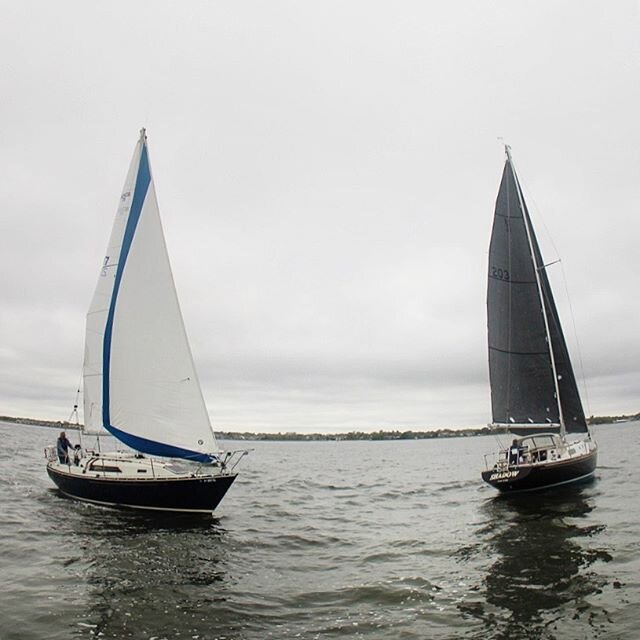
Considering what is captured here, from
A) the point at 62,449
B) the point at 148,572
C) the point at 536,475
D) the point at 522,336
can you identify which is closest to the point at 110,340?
the point at 62,449

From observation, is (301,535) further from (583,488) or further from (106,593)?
(583,488)

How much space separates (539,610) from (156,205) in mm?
19507

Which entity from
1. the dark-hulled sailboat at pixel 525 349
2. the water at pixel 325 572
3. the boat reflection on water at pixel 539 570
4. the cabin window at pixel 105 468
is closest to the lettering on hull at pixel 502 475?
the water at pixel 325 572

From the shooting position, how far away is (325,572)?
43.2ft

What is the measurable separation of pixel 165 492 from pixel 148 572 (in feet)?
22.8

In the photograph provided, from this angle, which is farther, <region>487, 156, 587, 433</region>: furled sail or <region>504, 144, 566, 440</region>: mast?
<region>487, 156, 587, 433</region>: furled sail

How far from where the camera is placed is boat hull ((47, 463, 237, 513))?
19.2m

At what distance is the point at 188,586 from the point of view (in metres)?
11.7

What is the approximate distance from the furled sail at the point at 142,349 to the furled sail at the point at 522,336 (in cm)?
1583

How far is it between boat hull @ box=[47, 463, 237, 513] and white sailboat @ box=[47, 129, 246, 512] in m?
0.04

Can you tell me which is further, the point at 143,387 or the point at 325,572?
the point at 143,387

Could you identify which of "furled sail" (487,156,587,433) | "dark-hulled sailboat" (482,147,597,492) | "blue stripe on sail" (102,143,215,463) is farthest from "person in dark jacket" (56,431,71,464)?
"furled sail" (487,156,587,433)

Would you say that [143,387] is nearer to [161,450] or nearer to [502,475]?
[161,450]

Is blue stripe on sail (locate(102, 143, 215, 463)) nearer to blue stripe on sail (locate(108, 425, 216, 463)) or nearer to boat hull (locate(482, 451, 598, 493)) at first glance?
blue stripe on sail (locate(108, 425, 216, 463))
